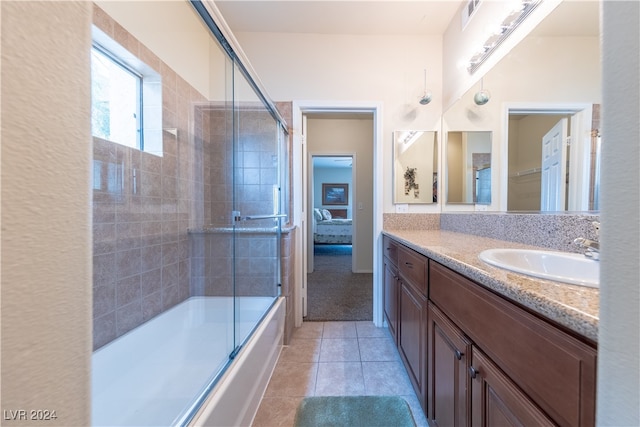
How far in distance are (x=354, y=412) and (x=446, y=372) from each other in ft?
1.99

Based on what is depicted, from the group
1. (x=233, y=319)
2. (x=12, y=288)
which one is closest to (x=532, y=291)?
(x=12, y=288)

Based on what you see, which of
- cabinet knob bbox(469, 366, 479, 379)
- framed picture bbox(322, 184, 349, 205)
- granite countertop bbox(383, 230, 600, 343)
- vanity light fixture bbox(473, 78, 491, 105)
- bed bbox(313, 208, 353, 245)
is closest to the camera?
granite countertop bbox(383, 230, 600, 343)

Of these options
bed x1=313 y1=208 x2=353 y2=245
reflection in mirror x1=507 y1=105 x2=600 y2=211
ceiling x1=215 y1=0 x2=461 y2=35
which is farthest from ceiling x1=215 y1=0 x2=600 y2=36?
bed x1=313 y1=208 x2=353 y2=245

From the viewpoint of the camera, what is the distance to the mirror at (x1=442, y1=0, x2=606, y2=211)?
947 millimetres

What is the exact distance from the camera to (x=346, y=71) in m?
2.11

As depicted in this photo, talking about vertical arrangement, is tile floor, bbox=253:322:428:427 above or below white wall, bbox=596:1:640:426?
below

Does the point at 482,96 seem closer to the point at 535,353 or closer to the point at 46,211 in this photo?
the point at 535,353

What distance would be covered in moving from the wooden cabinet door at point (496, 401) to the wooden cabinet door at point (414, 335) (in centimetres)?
40

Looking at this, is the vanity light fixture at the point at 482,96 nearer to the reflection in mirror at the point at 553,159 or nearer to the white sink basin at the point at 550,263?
the reflection in mirror at the point at 553,159

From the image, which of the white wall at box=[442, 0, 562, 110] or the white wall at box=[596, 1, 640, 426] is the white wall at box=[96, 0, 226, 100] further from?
the white wall at box=[442, 0, 562, 110]

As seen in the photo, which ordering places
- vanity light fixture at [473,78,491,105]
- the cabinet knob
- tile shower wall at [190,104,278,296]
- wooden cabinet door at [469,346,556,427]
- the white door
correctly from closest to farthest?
wooden cabinet door at [469,346,556,427] < the cabinet knob < the white door < vanity light fixture at [473,78,491,105] < tile shower wall at [190,104,278,296]

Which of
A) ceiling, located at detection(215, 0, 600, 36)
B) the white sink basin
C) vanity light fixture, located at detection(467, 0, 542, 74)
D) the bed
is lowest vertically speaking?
the bed

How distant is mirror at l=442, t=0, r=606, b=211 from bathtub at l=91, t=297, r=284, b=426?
1688mm

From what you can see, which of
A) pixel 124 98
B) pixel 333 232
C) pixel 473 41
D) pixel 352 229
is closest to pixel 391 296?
pixel 473 41
